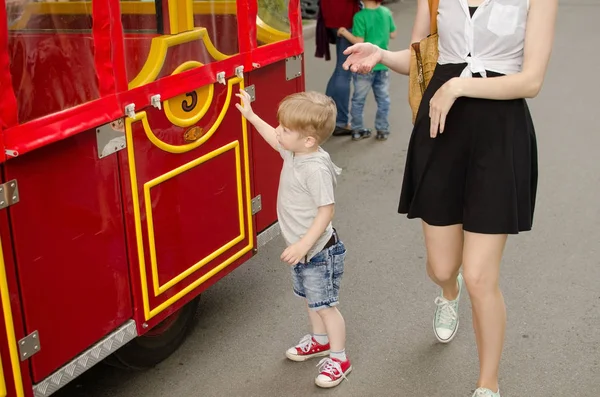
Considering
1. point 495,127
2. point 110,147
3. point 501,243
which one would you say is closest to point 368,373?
point 501,243

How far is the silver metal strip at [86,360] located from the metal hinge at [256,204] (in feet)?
2.87

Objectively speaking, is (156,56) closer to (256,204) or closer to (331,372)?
(256,204)

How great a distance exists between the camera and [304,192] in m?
2.93

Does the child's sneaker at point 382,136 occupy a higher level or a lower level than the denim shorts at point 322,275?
lower

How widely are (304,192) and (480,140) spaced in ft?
2.15

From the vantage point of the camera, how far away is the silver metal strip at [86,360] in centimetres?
257

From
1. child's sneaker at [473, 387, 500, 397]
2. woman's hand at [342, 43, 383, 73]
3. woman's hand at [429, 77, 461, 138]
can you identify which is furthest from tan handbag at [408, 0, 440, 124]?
child's sneaker at [473, 387, 500, 397]

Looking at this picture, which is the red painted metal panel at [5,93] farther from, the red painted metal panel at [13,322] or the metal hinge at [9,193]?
the red painted metal panel at [13,322]

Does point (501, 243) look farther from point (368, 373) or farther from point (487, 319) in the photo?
point (368, 373)

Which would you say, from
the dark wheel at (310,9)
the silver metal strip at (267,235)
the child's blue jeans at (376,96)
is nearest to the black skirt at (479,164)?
the silver metal strip at (267,235)

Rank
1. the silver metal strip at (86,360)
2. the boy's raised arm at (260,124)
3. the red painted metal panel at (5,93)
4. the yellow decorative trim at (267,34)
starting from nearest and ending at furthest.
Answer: the red painted metal panel at (5,93)
the silver metal strip at (86,360)
the boy's raised arm at (260,124)
the yellow decorative trim at (267,34)

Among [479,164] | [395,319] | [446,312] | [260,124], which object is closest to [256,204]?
[260,124]

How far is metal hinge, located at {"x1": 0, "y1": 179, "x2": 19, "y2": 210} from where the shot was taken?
2297mm

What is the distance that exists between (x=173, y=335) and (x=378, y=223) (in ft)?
5.75
